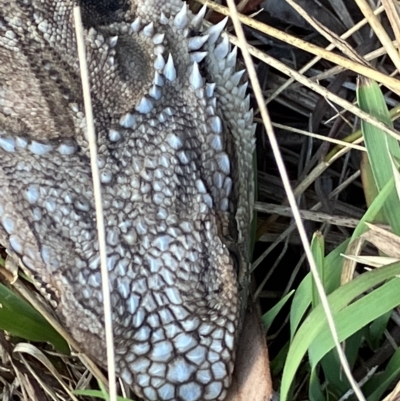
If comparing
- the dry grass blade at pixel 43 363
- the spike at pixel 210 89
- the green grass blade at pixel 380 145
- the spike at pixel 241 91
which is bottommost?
the dry grass blade at pixel 43 363

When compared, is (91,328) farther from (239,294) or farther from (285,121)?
(285,121)

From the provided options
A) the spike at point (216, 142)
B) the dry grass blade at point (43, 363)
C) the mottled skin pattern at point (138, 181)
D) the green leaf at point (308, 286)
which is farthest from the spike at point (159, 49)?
the dry grass blade at point (43, 363)

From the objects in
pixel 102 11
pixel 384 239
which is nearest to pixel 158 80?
pixel 102 11

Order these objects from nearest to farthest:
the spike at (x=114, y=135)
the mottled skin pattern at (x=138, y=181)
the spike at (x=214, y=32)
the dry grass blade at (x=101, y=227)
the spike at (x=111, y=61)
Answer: the dry grass blade at (x=101, y=227) < the mottled skin pattern at (x=138, y=181) < the spike at (x=114, y=135) < the spike at (x=111, y=61) < the spike at (x=214, y=32)

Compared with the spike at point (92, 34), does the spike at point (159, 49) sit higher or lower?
lower

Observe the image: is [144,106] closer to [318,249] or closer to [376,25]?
[318,249]

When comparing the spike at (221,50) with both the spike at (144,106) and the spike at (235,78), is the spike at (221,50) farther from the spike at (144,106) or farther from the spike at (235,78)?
the spike at (144,106)

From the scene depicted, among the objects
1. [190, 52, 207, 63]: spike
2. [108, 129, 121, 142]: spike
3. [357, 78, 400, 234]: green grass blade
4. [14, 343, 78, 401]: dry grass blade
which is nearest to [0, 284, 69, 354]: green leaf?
[14, 343, 78, 401]: dry grass blade

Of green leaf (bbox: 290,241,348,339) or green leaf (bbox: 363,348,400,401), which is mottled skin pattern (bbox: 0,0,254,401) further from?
green leaf (bbox: 363,348,400,401)
